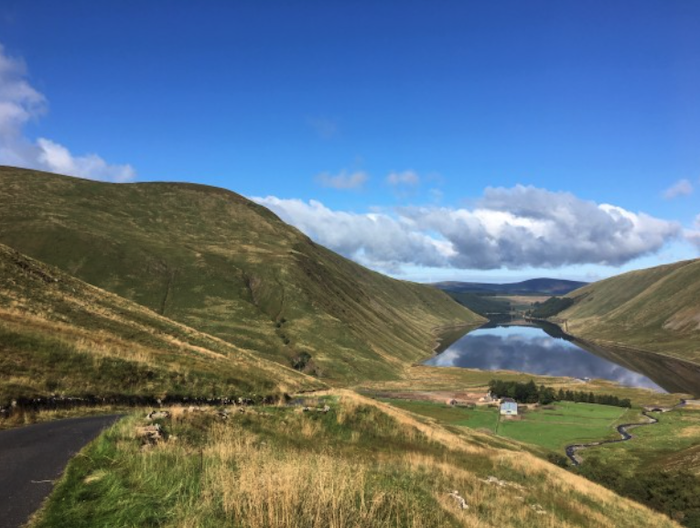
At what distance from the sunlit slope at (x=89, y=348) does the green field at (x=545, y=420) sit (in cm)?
7397

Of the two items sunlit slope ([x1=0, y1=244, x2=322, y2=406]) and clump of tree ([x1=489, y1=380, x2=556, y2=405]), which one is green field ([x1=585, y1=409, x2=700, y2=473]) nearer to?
clump of tree ([x1=489, y1=380, x2=556, y2=405])

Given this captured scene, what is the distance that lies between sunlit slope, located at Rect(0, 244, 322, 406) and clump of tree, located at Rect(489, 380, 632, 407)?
122 metres

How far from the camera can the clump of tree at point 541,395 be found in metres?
149

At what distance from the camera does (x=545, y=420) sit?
422 ft

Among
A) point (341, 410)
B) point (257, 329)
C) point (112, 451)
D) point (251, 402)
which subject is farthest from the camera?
point (257, 329)

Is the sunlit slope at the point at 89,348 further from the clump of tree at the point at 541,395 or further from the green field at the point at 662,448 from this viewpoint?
the clump of tree at the point at 541,395

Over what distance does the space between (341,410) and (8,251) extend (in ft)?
151

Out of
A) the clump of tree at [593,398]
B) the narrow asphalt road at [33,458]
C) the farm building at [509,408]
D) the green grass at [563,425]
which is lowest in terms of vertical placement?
the green grass at [563,425]

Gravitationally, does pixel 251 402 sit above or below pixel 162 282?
below

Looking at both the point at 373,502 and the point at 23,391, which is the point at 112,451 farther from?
the point at 23,391

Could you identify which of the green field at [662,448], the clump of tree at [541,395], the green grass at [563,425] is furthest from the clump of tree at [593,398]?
the green field at [662,448]

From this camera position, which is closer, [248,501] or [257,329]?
[248,501]

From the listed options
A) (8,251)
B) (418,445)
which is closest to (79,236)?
(8,251)

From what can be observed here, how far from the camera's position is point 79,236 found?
179 m
